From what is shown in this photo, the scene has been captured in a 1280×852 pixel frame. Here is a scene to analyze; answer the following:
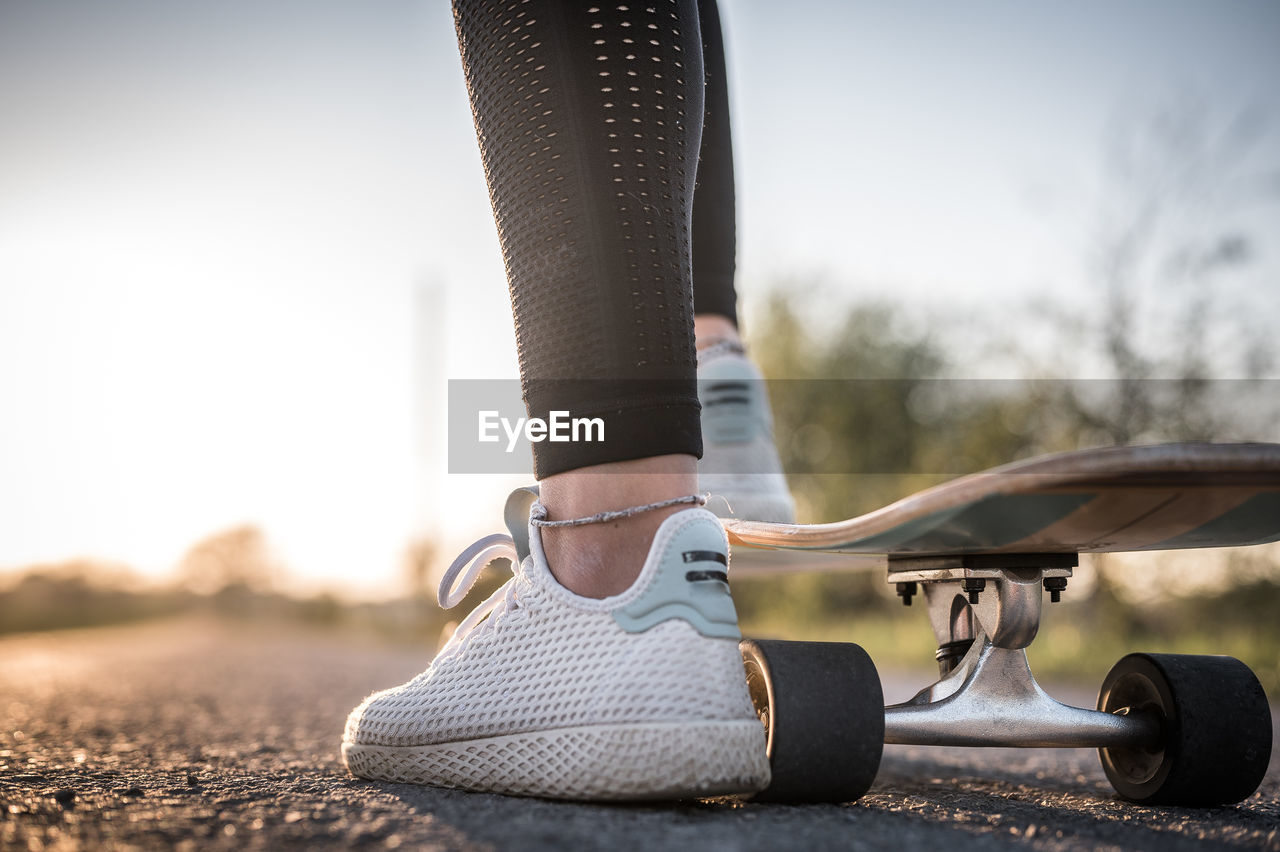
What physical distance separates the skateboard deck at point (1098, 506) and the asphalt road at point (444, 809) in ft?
1.09

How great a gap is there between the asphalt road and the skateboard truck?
0.30 ft

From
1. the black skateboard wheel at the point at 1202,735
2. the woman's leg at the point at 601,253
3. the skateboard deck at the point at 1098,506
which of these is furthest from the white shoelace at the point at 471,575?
the black skateboard wheel at the point at 1202,735

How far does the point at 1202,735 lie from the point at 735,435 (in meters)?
0.94

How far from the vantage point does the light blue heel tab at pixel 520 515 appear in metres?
1.22

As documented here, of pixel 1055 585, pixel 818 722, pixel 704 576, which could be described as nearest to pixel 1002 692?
pixel 1055 585

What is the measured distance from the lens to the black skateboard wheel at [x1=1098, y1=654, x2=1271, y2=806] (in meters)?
1.24

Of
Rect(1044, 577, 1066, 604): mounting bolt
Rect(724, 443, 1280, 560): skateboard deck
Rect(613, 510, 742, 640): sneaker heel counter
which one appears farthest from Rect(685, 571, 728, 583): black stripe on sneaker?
Rect(1044, 577, 1066, 604): mounting bolt

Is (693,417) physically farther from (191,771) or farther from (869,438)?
(869,438)

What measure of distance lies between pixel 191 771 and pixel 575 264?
3.02 feet

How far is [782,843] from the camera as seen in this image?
0.83 metres

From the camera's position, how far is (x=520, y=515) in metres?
1.24

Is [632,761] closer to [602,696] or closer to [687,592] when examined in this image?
[602,696]

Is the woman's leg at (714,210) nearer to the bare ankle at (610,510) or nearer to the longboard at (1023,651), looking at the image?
the longboard at (1023,651)

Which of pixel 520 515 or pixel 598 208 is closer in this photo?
pixel 598 208
